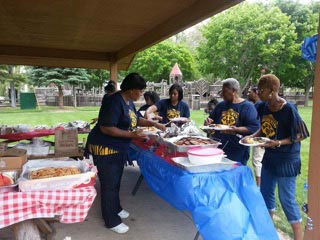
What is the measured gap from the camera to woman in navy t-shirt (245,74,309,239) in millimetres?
2074

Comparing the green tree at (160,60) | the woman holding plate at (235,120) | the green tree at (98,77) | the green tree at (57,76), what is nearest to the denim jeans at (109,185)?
the woman holding plate at (235,120)

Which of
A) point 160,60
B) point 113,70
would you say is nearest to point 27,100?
point 160,60

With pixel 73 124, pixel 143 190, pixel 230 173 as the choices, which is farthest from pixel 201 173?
pixel 73 124

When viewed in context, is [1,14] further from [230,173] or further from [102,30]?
[230,173]

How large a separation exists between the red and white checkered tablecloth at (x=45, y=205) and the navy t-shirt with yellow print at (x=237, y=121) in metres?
1.66

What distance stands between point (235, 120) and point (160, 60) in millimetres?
19508

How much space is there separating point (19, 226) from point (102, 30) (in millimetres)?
2992

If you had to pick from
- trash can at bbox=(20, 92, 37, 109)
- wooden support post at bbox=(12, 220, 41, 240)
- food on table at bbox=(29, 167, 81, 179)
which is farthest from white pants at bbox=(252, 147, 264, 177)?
trash can at bbox=(20, 92, 37, 109)

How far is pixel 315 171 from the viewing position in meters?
1.51

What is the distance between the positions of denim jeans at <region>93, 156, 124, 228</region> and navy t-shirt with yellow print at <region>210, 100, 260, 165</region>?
115 cm

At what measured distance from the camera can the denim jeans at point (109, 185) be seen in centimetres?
249

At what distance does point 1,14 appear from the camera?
3.27 meters

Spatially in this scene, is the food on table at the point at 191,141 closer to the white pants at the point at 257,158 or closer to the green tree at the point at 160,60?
the white pants at the point at 257,158

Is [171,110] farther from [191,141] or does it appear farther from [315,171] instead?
[315,171]
